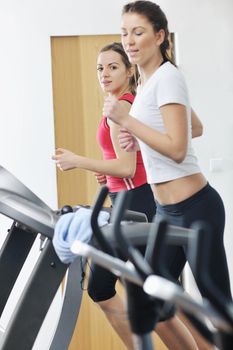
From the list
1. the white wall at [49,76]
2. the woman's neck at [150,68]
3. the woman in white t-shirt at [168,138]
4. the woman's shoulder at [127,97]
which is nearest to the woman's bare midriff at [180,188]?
the woman in white t-shirt at [168,138]

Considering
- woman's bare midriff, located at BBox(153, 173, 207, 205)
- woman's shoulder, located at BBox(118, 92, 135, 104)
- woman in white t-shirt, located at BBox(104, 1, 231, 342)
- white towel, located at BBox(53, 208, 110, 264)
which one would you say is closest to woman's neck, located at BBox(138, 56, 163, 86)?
woman in white t-shirt, located at BBox(104, 1, 231, 342)

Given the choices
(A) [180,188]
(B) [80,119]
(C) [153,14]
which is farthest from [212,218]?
(B) [80,119]

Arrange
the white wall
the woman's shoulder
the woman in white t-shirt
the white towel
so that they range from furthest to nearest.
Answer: the white wall → the woman's shoulder → the woman in white t-shirt → the white towel

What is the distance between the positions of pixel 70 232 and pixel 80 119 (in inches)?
100

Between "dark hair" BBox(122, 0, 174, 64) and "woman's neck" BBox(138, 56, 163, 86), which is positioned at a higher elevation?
"dark hair" BBox(122, 0, 174, 64)

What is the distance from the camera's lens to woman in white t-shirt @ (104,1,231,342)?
2070 mm

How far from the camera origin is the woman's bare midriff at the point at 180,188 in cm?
215

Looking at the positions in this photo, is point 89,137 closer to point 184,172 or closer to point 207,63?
point 207,63

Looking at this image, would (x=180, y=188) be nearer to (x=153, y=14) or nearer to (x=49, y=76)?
(x=153, y=14)

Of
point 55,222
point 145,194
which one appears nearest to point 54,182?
point 145,194

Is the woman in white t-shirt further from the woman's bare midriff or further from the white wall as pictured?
the white wall

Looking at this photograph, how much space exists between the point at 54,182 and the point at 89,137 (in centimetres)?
33

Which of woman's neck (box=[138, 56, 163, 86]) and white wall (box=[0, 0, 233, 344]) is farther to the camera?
white wall (box=[0, 0, 233, 344])

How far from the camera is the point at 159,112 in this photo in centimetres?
216
